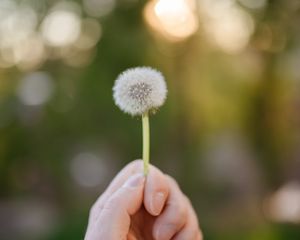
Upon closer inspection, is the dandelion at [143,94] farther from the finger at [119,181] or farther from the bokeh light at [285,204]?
the bokeh light at [285,204]

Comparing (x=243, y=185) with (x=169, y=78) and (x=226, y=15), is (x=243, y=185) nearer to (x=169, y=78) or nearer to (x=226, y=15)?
(x=169, y=78)

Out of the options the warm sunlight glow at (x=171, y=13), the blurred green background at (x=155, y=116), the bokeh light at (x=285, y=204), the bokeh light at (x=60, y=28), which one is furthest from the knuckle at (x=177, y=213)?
the bokeh light at (x=60, y=28)

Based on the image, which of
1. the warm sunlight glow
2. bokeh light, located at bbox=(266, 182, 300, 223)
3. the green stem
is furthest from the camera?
bokeh light, located at bbox=(266, 182, 300, 223)

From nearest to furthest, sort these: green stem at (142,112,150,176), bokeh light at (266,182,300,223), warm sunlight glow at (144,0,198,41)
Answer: green stem at (142,112,150,176)
warm sunlight glow at (144,0,198,41)
bokeh light at (266,182,300,223)

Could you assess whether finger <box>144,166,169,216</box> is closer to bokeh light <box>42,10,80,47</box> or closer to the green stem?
the green stem

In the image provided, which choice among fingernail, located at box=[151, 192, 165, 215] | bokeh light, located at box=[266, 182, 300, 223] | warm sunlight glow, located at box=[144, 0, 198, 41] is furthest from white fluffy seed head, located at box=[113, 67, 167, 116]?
bokeh light, located at box=[266, 182, 300, 223]

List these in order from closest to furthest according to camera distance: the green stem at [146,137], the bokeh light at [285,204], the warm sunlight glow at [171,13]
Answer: the green stem at [146,137]
the warm sunlight glow at [171,13]
the bokeh light at [285,204]

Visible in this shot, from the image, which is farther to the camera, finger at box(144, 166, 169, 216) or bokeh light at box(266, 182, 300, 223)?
bokeh light at box(266, 182, 300, 223)

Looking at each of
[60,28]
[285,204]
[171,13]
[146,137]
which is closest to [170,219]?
[146,137]
